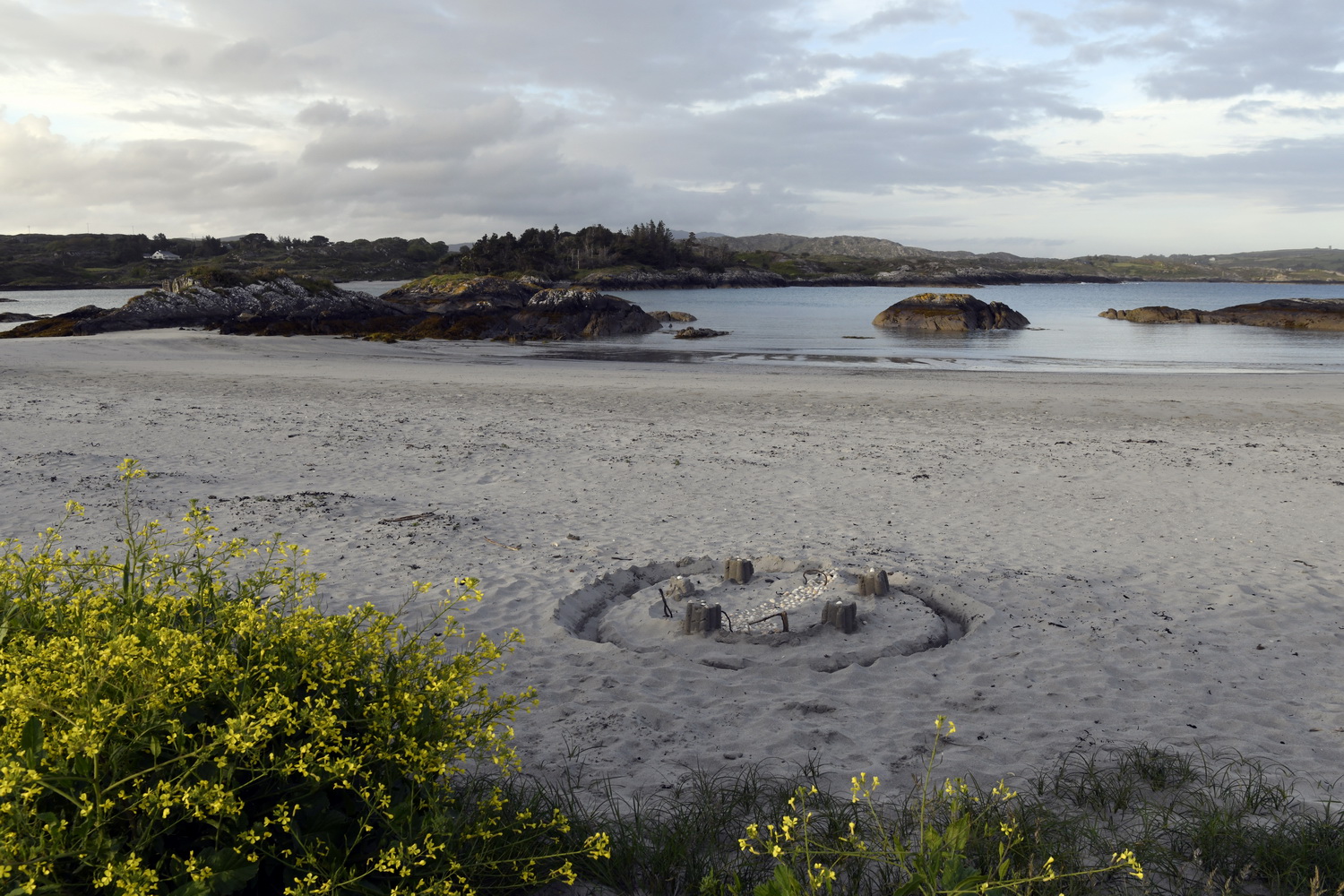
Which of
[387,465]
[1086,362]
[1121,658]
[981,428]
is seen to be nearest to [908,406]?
[981,428]

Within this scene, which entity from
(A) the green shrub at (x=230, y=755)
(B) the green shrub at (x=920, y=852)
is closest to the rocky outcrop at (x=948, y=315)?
(B) the green shrub at (x=920, y=852)

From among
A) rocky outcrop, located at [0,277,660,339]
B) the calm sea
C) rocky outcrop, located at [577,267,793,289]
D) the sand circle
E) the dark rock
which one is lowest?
the sand circle

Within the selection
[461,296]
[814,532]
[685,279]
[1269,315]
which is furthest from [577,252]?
[814,532]

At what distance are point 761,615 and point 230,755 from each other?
398 cm

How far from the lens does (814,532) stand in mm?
7664

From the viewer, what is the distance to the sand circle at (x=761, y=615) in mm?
5191

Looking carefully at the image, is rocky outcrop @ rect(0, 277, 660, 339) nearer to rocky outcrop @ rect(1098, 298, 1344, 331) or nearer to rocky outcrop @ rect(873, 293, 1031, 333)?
rocky outcrop @ rect(873, 293, 1031, 333)

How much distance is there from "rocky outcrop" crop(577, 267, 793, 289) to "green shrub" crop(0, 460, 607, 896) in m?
97.7

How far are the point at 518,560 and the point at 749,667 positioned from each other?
2.57m

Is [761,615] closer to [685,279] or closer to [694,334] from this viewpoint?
[694,334]

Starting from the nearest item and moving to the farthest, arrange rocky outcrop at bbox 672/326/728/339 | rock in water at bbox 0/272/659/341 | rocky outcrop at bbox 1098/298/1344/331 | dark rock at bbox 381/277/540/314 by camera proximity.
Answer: rock in water at bbox 0/272/659/341, rocky outcrop at bbox 672/326/728/339, dark rock at bbox 381/277/540/314, rocky outcrop at bbox 1098/298/1344/331

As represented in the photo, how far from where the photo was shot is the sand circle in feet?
17.0

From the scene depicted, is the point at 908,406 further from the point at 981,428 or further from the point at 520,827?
the point at 520,827

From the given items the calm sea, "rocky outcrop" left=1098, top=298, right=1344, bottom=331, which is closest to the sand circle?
the calm sea
